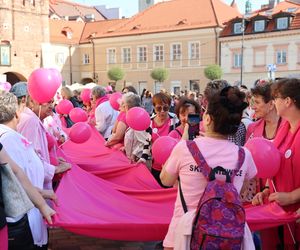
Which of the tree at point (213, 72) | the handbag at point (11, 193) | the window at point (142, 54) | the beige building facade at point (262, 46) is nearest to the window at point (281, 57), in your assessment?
the beige building facade at point (262, 46)

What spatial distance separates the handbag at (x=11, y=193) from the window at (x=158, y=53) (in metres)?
44.2

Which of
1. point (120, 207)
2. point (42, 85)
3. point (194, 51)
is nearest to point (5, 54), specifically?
point (194, 51)

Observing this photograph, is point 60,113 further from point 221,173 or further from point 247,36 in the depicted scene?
point 247,36

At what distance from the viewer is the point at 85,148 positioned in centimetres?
764

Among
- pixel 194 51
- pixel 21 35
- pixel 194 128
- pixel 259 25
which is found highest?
pixel 259 25

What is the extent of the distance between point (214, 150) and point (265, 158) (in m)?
0.66

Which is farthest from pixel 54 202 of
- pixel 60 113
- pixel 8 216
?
pixel 60 113

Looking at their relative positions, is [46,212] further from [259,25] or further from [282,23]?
[259,25]

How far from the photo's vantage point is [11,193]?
272cm

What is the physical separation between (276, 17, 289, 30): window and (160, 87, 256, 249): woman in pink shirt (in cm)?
3951

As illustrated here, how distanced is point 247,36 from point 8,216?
41.0 metres

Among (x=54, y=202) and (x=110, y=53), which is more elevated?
(x=110, y=53)

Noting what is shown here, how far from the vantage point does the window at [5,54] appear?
143 ft

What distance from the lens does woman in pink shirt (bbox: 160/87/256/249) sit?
2816 mm
